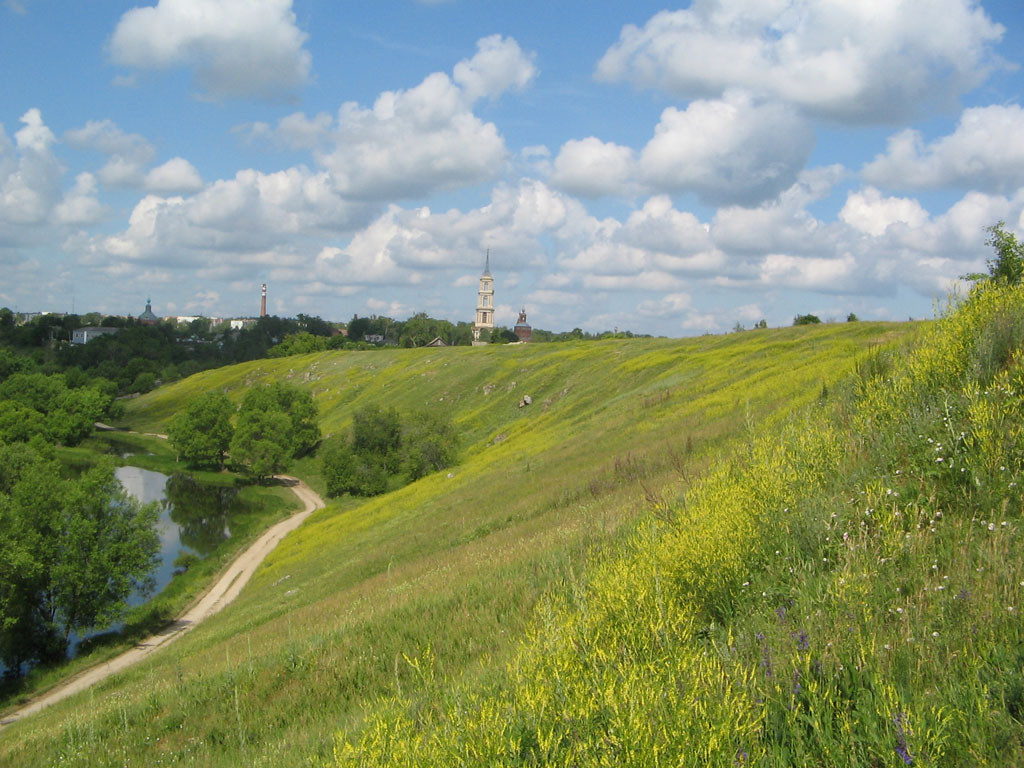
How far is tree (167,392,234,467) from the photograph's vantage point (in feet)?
275

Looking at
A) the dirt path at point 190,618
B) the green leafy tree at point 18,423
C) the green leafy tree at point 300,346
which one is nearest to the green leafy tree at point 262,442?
the dirt path at point 190,618

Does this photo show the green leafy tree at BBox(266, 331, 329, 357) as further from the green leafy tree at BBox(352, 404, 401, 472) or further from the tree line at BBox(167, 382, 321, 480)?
the green leafy tree at BBox(352, 404, 401, 472)

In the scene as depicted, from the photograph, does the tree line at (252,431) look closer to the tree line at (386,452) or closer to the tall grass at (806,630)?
the tree line at (386,452)

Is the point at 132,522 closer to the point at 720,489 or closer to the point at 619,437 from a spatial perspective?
the point at 619,437

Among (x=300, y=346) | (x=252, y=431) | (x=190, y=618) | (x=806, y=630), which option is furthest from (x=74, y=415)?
(x=806, y=630)

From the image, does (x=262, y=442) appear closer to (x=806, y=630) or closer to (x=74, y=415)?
(x=74, y=415)

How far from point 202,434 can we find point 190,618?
5292 centimetres

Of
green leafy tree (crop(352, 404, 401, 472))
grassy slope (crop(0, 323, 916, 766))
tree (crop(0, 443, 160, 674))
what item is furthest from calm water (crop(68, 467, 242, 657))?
green leafy tree (crop(352, 404, 401, 472))

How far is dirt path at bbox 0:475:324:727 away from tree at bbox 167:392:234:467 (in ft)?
98.6

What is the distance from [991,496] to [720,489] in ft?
8.81

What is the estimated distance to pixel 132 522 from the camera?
1524 inches

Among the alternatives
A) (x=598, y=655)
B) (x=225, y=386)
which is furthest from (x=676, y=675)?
(x=225, y=386)

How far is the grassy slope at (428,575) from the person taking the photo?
30.6 feet

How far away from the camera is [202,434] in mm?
84688
